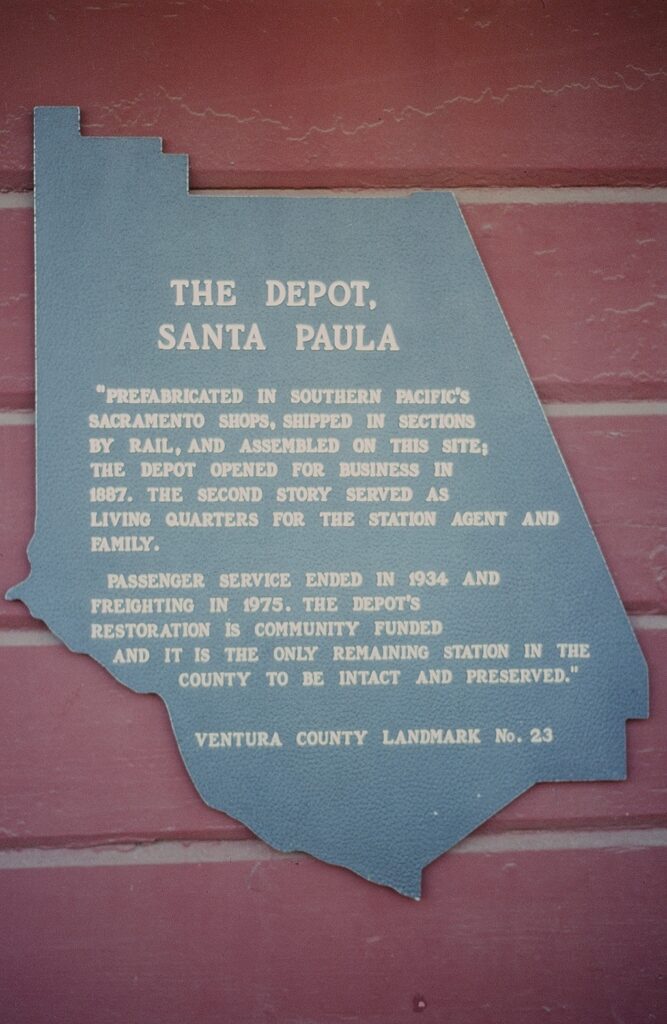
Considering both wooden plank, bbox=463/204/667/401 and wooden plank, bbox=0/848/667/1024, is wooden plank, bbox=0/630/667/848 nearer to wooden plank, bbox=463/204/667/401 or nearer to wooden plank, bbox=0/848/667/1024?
wooden plank, bbox=0/848/667/1024

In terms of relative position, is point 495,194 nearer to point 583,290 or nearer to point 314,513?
point 583,290

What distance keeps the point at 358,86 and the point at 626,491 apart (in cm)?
72

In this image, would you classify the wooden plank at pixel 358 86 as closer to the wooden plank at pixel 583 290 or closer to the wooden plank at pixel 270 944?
the wooden plank at pixel 583 290

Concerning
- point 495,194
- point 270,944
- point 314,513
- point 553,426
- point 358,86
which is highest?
point 358,86

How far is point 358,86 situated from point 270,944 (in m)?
1.26

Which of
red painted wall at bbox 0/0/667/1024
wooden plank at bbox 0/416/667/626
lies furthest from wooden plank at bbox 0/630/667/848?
wooden plank at bbox 0/416/667/626

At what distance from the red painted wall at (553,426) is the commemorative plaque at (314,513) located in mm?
49

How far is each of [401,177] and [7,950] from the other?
1266 millimetres

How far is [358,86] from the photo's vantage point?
46.2 inches

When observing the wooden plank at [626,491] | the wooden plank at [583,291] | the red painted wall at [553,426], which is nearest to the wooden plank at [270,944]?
the red painted wall at [553,426]

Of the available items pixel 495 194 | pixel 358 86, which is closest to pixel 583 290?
pixel 495 194

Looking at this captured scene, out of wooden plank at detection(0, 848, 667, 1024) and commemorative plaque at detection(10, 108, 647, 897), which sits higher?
commemorative plaque at detection(10, 108, 647, 897)

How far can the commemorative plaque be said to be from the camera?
1.14 metres

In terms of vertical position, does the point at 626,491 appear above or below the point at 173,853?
above
